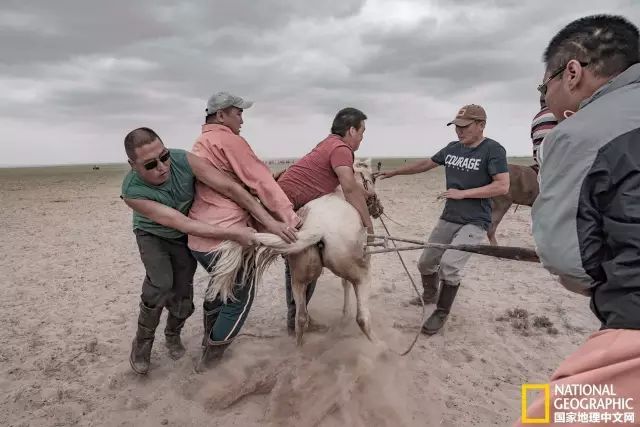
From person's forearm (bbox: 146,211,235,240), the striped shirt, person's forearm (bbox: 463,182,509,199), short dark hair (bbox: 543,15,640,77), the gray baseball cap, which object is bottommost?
person's forearm (bbox: 146,211,235,240)

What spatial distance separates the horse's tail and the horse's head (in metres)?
0.94

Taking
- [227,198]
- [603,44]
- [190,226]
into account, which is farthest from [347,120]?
[603,44]

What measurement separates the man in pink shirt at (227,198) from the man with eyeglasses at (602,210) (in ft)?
6.76

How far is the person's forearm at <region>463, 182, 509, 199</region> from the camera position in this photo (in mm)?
3857

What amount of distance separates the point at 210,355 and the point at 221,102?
2048 mm

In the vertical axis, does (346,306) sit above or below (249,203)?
below

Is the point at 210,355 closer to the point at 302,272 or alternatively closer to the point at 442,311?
the point at 302,272

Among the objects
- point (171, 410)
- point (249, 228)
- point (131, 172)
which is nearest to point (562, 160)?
point (249, 228)

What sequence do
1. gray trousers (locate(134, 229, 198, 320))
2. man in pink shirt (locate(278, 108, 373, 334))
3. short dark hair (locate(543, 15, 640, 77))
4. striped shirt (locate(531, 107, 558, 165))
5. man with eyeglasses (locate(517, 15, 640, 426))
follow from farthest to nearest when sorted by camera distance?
man in pink shirt (locate(278, 108, 373, 334))
gray trousers (locate(134, 229, 198, 320))
striped shirt (locate(531, 107, 558, 165))
short dark hair (locate(543, 15, 640, 77))
man with eyeglasses (locate(517, 15, 640, 426))

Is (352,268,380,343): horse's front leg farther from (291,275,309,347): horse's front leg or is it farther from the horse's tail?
the horse's tail

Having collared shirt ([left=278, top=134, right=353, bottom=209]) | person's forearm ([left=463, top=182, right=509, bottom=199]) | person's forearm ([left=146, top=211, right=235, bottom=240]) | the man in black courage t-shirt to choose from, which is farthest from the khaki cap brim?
person's forearm ([left=146, top=211, right=235, bottom=240])

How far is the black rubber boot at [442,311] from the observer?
159 inches

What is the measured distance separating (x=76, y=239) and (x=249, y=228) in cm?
736

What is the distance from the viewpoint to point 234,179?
10.2 feet
